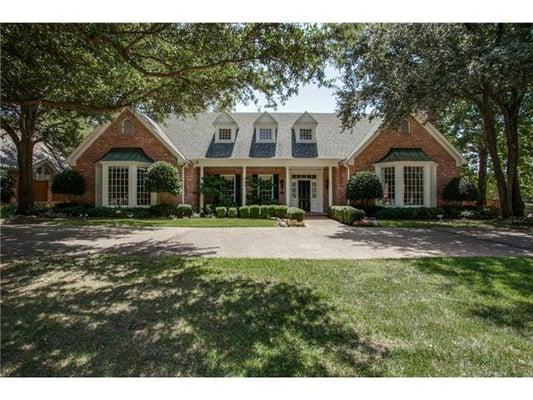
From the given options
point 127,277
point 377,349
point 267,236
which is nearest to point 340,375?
point 377,349

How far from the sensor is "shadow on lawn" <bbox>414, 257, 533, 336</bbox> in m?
4.16

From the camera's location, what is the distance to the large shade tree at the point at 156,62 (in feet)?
22.5

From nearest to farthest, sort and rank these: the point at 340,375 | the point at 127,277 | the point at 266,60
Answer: the point at 340,375 < the point at 127,277 < the point at 266,60

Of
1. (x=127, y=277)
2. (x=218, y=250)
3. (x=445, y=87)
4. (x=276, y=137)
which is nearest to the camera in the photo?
(x=127, y=277)

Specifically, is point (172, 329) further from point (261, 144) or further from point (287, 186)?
point (261, 144)

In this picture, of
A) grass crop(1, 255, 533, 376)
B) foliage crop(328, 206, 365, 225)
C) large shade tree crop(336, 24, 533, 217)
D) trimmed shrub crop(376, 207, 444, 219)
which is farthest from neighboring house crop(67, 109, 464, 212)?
grass crop(1, 255, 533, 376)

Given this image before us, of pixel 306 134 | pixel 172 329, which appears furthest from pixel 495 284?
pixel 306 134

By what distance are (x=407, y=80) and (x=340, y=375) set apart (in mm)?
12532

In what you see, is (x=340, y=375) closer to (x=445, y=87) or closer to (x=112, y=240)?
(x=112, y=240)

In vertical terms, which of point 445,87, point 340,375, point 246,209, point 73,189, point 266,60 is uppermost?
point 445,87

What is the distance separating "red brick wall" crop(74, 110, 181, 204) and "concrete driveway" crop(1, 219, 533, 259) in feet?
25.7

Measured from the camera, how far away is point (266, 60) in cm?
776

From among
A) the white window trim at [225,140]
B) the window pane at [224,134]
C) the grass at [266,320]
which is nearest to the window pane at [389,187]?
the white window trim at [225,140]

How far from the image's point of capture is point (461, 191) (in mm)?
18172
